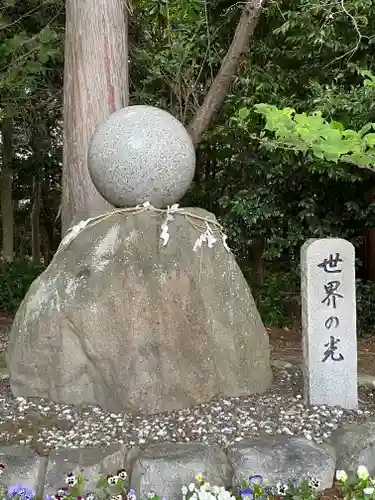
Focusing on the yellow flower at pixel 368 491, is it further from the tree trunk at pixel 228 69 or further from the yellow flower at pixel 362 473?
the tree trunk at pixel 228 69

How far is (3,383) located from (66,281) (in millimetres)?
1248

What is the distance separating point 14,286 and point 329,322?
23.6 feet

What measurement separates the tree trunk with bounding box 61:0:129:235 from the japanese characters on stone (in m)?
2.60

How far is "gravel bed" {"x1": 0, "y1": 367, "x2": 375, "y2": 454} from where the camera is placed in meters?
3.39

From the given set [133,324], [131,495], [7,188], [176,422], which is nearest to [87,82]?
[133,324]

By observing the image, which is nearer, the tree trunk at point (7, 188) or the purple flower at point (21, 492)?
the purple flower at point (21, 492)

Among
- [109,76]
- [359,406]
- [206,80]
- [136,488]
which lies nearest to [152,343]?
[136,488]

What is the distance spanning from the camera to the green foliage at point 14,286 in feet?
32.2

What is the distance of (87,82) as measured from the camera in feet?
18.8

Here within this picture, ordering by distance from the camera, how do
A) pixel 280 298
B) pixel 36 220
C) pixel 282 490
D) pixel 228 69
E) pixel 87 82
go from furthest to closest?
pixel 36 220 < pixel 280 298 < pixel 228 69 < pixel 87 82 < pixel 282 490

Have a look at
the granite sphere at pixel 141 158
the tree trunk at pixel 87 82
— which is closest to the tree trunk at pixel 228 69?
the tree trunk at pixel 87 82

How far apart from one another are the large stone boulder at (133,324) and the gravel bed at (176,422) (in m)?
0.11

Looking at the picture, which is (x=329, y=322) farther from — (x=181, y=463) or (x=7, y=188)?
(x=7, y=188)

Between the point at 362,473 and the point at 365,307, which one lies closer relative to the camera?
the point at 362,473
